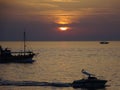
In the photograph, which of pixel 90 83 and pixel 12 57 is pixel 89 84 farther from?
pixel 12 57

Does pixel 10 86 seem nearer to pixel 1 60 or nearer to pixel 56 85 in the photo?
pixel 56 85

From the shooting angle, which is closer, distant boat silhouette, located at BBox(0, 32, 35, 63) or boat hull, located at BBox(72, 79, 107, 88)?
boat hull, located at BBox(72, 79, 107, 88)

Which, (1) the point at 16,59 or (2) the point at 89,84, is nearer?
(2) the point at 89,84

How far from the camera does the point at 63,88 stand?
55844mm

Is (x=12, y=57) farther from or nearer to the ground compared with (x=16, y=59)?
farther from the ground

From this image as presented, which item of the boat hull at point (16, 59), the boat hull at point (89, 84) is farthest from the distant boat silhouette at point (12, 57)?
the boat hull at point (89, 84)

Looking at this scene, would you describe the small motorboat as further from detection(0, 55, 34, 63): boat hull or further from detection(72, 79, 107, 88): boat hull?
detection(0, 55, 34, 63): boat hull

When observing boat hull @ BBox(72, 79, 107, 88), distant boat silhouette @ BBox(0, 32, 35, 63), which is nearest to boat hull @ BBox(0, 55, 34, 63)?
distant boat silhouette @ BBox(0, 32, 35, 63)

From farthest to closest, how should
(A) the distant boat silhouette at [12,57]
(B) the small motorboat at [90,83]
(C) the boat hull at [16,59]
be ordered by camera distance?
(C) the boat hull at [16,59]
(A) the distant boat silhouette at [12,57]
(B) the small motorboat at [90,83]

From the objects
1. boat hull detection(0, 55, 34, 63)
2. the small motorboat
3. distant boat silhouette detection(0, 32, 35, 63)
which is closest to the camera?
the small motorboat

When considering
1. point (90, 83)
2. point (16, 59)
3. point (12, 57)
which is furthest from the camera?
point (16, 59)

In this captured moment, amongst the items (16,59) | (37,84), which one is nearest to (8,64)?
(16,59)

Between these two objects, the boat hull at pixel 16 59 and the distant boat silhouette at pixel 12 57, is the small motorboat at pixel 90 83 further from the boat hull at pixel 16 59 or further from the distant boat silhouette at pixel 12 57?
the boat hull at pixel 16 59

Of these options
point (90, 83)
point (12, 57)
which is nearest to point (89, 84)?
point (90, 83)
